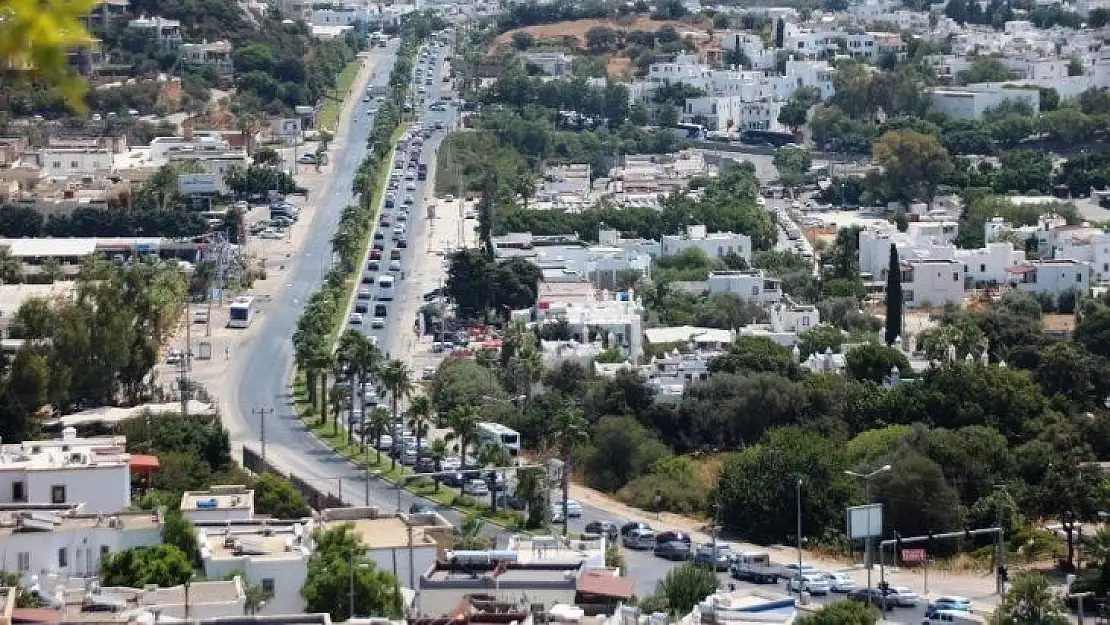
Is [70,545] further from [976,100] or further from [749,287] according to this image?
[976,100]

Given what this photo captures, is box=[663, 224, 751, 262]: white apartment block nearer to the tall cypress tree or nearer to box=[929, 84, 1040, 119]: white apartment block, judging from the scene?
the tall cypress tree

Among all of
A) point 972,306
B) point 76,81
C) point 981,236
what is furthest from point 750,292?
point 76,81

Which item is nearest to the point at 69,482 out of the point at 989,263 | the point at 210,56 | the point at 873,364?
the point at 873,364

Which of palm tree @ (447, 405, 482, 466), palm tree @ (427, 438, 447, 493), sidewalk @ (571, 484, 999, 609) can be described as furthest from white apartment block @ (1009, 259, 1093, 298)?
palm tree @ (447, 405, 482, 466)

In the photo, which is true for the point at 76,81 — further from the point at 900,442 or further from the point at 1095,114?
the point at 1095,114

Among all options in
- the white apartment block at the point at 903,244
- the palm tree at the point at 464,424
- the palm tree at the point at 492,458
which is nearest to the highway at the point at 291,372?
the palm tree at the point at 492,458
